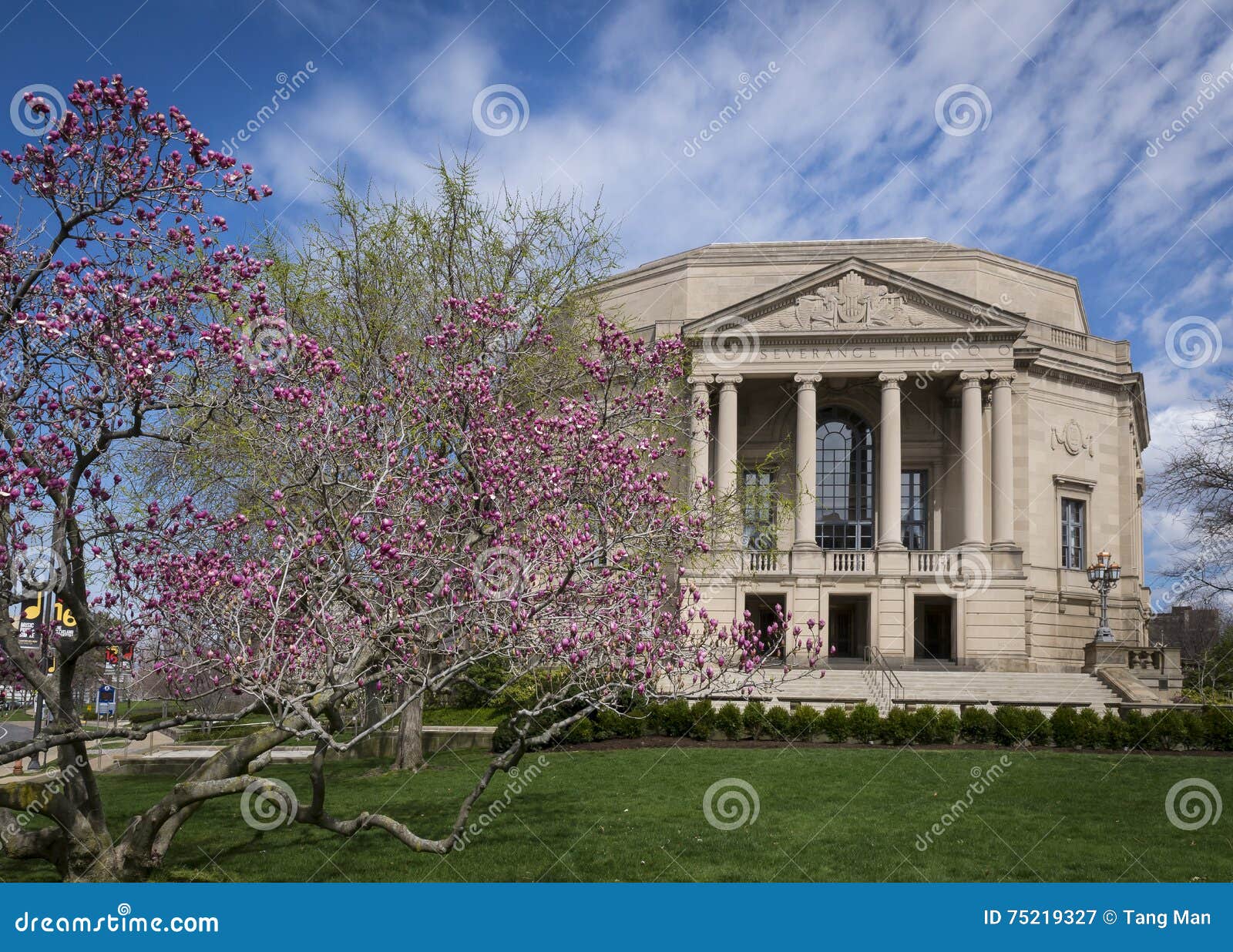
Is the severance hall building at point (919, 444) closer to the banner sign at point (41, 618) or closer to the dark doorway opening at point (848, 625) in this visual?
the dark doorway opening at point (848, 625)

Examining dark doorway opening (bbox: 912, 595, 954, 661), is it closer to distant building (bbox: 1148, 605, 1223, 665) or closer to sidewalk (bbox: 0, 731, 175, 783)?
sidewalk (bbox: 0, 731, 175, 783)

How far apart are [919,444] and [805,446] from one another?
616 centimetres

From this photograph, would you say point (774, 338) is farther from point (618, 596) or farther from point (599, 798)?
point (618, 596)

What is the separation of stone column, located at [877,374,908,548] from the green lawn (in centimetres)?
1803

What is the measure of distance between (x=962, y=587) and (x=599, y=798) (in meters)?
24.3

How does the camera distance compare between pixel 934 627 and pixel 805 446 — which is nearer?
pixel 805 446

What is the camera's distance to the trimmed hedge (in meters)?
21.1

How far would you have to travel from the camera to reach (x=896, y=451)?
3719cm

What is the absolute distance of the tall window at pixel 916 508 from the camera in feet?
130

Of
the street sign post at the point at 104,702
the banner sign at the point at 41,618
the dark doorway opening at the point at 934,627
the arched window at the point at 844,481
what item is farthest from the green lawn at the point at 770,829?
the arched window at the point at 844,481

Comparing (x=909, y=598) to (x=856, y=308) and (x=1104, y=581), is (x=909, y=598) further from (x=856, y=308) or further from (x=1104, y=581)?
(x=856, y=308)

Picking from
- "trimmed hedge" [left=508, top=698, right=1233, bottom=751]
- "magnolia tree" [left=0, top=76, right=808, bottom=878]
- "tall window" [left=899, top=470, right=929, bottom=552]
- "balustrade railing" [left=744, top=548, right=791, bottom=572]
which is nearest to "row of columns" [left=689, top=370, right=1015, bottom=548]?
"balustrade railing" [left=744, top=548, right=791, bottom=572]

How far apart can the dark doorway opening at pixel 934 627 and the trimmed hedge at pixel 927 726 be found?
48.8 feet

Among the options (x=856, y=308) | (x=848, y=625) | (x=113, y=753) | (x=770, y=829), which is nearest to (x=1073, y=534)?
(x=848, y=625)
